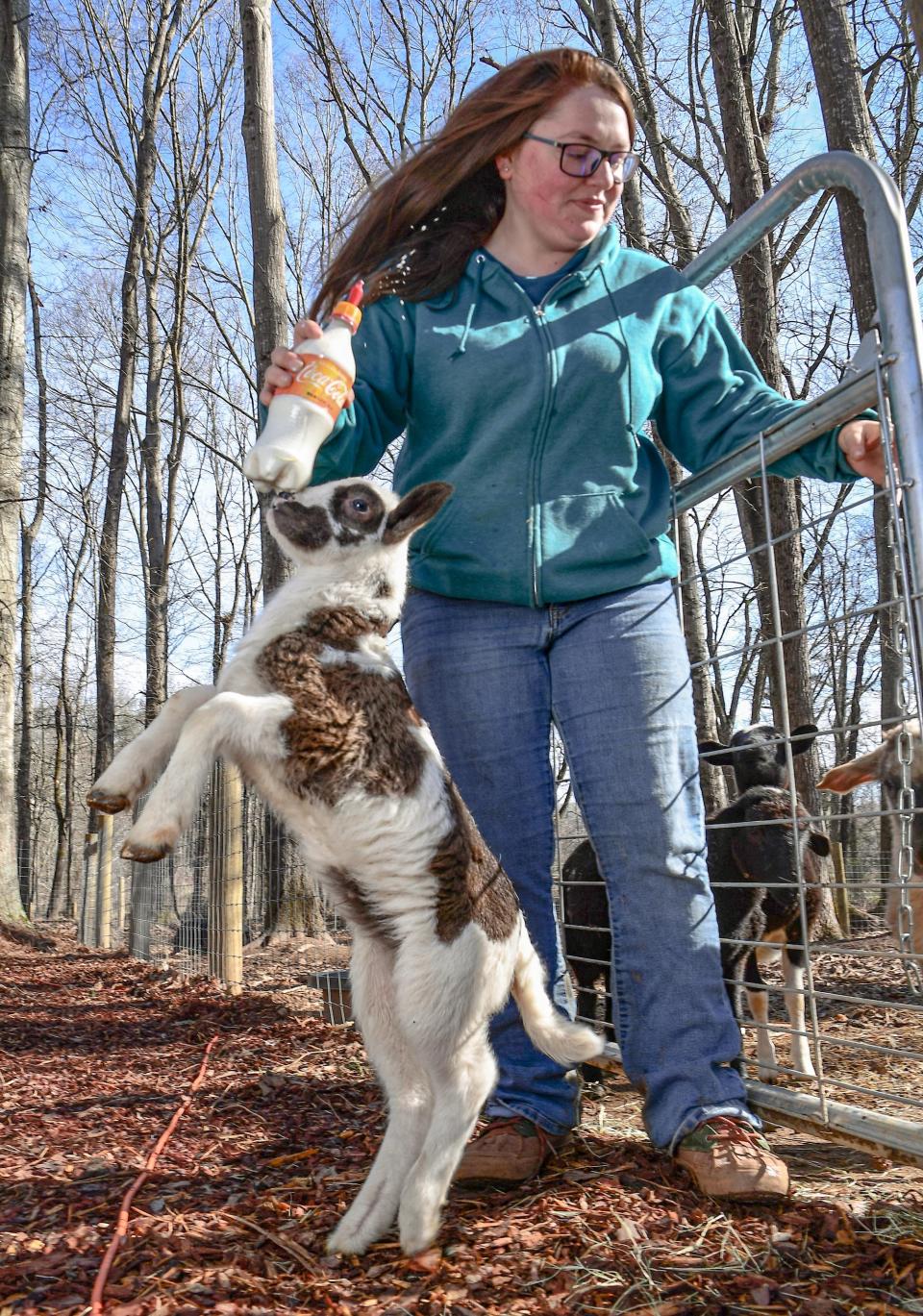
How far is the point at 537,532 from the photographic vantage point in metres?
3.05

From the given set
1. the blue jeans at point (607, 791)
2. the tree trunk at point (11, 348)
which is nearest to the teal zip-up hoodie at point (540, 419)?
the blue jeans at point (607, 791)

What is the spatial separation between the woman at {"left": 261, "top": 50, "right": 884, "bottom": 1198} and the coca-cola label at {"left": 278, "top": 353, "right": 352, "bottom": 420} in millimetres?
305

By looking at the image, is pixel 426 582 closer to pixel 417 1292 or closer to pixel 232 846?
pixel 417 1292

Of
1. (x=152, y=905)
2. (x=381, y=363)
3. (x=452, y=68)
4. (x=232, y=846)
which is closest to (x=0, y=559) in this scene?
(x=152, y=905)

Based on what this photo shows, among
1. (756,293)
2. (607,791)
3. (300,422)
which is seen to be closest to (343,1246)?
(607,791)

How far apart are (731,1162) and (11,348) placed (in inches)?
409

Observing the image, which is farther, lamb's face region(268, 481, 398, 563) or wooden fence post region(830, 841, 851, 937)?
wooden fence post region(830, 841, 851, 937)

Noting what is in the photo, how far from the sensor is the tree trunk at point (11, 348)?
33.5 feet

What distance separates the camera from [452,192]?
11.1 feet

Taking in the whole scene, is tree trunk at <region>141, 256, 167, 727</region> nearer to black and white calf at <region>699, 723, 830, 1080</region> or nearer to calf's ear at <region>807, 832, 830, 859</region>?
black and white calf at <region>699, 723, 830, 1080</region>

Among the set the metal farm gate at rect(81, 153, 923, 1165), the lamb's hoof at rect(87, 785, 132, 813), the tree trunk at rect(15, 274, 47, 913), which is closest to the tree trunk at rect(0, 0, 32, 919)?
the metal farm gate at rect(81, 153, 923, 1165)

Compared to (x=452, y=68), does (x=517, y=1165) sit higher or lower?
lower

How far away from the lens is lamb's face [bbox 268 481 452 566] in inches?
121

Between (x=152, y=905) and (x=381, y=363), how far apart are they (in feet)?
29.4
